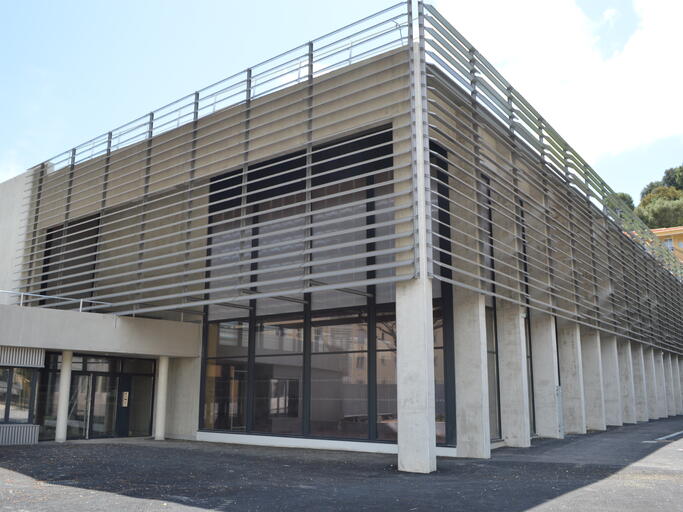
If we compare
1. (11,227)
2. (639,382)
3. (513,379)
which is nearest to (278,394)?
(513,379)

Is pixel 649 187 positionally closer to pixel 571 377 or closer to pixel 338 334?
pixel 571 377

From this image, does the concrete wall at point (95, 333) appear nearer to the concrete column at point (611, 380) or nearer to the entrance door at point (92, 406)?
the entrance door at point (92, 406)

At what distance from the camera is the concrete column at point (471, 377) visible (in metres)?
14.7

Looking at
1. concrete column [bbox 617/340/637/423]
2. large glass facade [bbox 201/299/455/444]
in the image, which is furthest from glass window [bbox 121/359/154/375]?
concrete column [bbox 617/340/637/423]

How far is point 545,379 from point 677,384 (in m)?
24.5

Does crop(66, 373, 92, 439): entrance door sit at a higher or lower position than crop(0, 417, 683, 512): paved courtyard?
higher

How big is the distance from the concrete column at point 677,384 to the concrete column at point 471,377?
91.3 feet

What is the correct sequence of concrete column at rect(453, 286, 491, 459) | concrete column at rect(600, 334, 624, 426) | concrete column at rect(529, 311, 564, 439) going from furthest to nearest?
concrete column at rect(600, 334, 624, 426) < concrete column at rect(529, 311, 564, 439) < concrete column at rect(453, 286, 491, 459)

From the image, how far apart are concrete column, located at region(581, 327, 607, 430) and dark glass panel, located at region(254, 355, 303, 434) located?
472 inches

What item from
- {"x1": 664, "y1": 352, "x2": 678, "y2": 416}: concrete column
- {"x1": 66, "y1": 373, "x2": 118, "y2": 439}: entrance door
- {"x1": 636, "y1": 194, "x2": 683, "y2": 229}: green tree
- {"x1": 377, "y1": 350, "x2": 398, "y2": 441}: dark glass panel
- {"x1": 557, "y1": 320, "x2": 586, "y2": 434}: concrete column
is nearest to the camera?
{"x1": 377, "y1": 350, "x2": 398, "y2": 441}: dark glass panel

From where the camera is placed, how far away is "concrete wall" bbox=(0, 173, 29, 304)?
2511 cm

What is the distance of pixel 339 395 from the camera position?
1697 centimetres

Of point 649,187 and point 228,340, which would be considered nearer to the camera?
point 228,340

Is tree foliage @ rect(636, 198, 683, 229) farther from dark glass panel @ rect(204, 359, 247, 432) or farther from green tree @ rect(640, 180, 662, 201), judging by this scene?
dark glass panel @ rect(204, 359, 247, 432)
